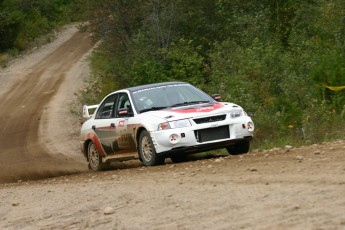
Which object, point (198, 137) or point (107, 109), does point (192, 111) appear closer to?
point (198, 137)

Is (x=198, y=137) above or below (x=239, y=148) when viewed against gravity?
above

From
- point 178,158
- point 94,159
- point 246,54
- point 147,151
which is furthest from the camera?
point 246,54

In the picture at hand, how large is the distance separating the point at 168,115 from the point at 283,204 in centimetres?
580

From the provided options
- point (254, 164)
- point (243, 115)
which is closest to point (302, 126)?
point (243, 115)

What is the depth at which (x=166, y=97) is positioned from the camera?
14.1 meters

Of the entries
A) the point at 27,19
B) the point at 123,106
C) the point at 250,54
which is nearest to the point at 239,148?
the point at 123,106

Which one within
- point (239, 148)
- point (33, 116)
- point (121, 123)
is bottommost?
point (33, 116)

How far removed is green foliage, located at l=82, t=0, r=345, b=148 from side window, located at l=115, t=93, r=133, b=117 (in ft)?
8.47

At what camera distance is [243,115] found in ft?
43.9

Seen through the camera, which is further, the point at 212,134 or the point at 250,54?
the point at 250,54

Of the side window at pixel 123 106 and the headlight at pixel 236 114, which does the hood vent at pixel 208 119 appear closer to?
the headlight at pixel 236 114

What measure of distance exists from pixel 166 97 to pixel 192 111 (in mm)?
1094

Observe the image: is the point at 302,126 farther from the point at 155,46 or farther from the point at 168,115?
the point at 155,46

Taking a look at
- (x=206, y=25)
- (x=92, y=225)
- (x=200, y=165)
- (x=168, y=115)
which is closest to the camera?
(x=92, y=225)
